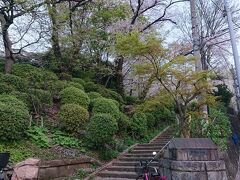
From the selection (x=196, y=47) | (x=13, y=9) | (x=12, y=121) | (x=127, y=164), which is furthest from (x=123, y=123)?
(x=13, y=9)

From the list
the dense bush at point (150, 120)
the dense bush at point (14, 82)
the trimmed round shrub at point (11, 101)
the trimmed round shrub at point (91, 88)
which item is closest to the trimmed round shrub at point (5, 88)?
the dense bush at point (14, 82)

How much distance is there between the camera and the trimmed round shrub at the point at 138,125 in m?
14.6

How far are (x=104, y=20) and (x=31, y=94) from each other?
308 inches

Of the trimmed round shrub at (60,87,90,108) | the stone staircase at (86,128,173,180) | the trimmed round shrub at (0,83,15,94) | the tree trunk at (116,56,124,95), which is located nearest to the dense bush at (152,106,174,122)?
the tree trunk at (116,56,124,95)

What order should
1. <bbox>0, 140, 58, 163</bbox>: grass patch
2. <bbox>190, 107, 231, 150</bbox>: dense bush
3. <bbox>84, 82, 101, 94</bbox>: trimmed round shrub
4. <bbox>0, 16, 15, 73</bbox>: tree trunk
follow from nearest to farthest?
<bbox>0, 140, 58, 163</bbox>: grass patch, <bbox>190, 107, 231, 150</bbox>: dense bush, <bbox>0, 16, 15, 73</bbox>: tree trunk, <bbox>84, 82, 101, 94</bbox>: trimmed round shrub

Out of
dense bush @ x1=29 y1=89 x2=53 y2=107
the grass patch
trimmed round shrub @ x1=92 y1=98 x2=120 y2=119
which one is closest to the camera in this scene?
the grass patch

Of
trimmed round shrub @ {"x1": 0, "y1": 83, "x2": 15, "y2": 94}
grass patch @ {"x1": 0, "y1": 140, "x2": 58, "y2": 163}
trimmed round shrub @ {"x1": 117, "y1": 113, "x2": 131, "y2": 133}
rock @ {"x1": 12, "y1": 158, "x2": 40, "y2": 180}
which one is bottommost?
rock @ {"x1": 12, "y1": 158, "x2": 40, "y2": 180}

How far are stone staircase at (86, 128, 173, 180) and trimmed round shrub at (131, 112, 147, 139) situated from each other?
88 cm

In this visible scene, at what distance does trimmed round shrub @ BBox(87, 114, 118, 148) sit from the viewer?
1051 centimetres

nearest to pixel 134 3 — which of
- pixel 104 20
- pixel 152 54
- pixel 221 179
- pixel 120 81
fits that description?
pixel 104 20

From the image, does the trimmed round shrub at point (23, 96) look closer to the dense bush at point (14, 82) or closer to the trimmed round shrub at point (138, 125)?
the dense bush at point (14, 82)

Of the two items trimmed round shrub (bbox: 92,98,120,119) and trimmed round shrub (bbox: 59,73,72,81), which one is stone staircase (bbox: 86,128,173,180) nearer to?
trimmed round shrub (bbox: 92,98,120,119)

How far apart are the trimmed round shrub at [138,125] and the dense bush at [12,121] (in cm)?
621

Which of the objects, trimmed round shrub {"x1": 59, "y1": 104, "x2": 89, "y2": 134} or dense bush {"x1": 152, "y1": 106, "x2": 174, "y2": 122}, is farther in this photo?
dense bush {"x1": 152, "y1": 106, "x2": 174, "y2": 122}
